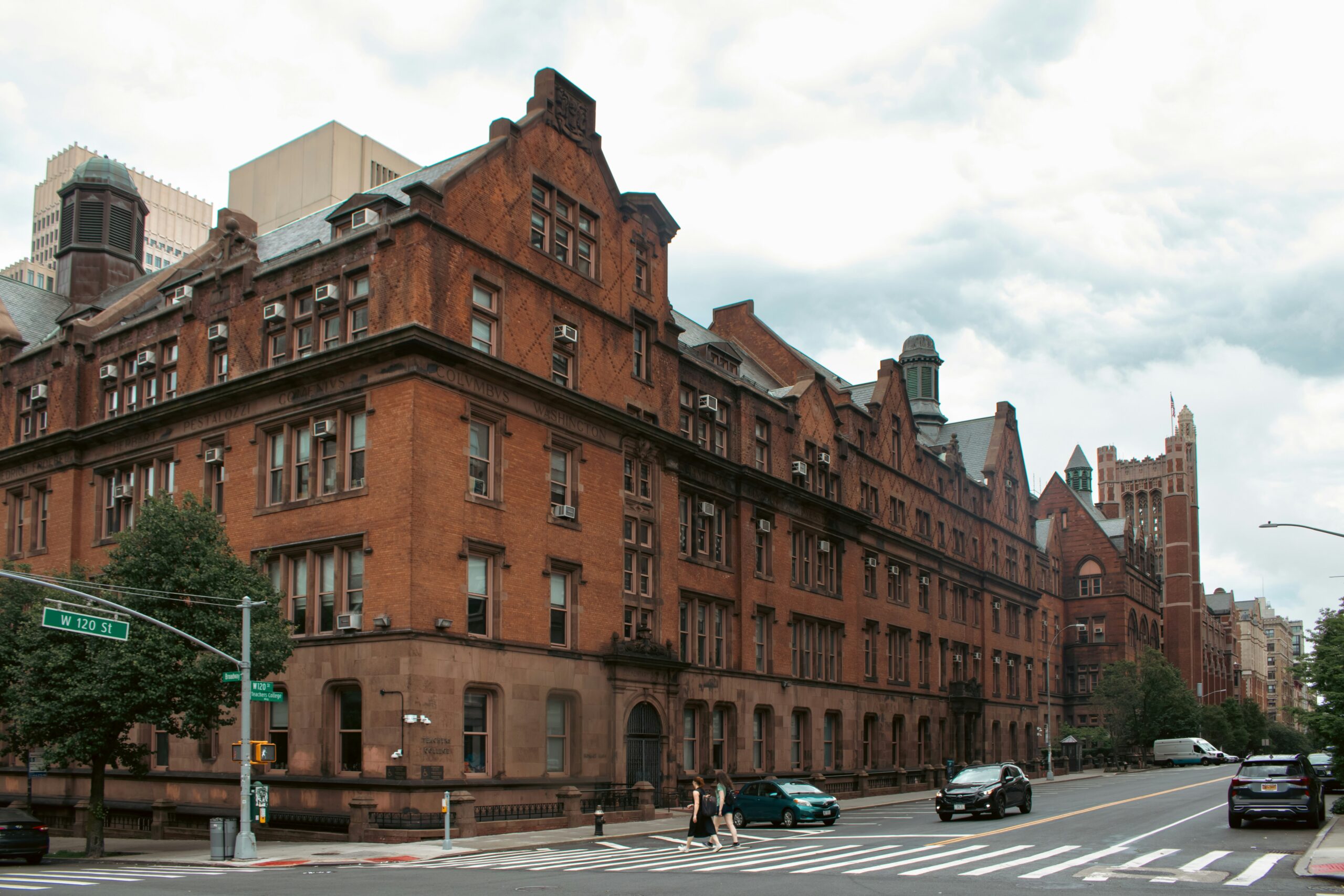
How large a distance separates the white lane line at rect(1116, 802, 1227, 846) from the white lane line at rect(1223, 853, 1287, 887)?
3.87 meters

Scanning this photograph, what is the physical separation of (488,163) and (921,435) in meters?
45.5

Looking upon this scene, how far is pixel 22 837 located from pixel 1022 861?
22.9m

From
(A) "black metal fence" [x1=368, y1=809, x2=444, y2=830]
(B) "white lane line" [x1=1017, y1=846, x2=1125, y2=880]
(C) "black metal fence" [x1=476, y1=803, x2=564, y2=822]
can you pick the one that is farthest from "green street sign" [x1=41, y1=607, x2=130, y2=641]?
(B) "white lane line" [x1=1017, y1=846, x2=1125, y2=880]

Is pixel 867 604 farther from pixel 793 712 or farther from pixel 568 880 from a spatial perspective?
pixel 568 880

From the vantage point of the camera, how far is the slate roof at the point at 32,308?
53.5 meters

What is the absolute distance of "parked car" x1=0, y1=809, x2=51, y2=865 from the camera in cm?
2856

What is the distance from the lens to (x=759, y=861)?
2466 cm

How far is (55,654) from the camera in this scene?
103 feet

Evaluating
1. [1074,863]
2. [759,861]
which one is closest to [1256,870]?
[1074,863]

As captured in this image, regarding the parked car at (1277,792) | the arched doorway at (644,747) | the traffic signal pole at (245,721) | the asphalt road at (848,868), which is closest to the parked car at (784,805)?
the asphalt road at (848,868)

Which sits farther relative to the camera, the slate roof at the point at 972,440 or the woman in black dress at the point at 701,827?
the slate roof at the point at 972,440

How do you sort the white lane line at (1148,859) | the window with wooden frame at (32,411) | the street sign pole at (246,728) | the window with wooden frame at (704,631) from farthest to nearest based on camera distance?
1. the window with wooden frame at (32,411)
2. the window with wooden frame at (704,631)
3. the street sign pole at (246,728)
4. the white lane line at (1148,859)

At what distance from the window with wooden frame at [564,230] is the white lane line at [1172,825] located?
2385 centimetres

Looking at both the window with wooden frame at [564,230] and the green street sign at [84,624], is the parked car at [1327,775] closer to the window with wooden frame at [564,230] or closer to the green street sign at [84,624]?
the window with wooden frame at [564,230]
